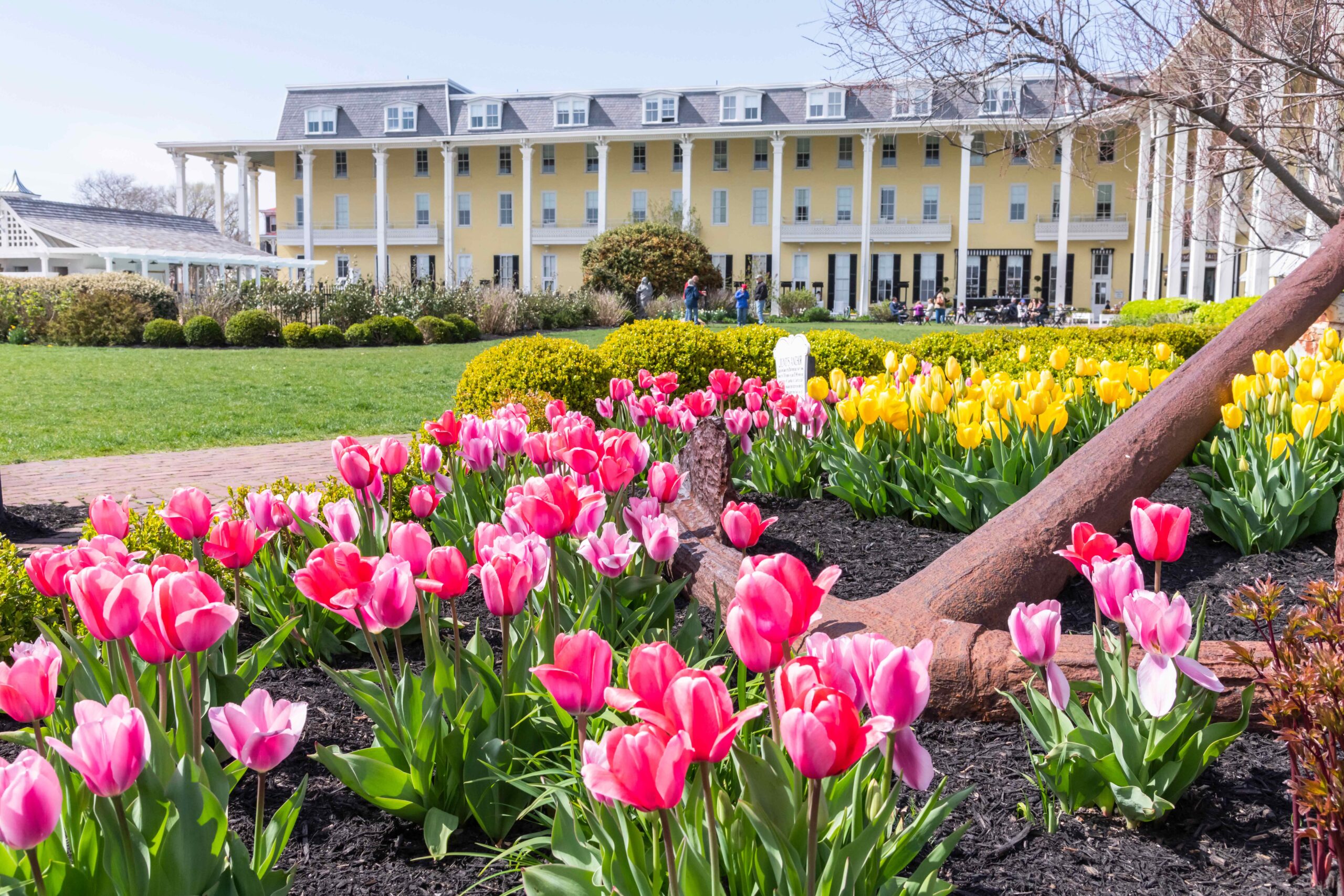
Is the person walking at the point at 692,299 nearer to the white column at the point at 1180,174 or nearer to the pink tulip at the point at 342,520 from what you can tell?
the white column at the point at 1180,174

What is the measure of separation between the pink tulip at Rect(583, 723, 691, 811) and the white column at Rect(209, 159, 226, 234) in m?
51.4

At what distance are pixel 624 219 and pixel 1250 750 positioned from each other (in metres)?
47.0

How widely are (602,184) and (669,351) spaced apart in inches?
1468

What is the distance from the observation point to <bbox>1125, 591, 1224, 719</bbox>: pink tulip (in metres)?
1.80

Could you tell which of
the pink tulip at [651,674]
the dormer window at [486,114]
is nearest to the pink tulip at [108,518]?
the pink tulip at [651,674]

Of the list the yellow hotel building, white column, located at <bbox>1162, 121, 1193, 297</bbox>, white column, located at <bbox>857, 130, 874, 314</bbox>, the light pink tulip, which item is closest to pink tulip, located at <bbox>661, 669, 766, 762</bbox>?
the light pink tulip

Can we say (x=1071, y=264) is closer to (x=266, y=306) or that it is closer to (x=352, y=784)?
(x=266, y=306)

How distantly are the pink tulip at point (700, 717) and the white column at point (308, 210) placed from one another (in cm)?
5026

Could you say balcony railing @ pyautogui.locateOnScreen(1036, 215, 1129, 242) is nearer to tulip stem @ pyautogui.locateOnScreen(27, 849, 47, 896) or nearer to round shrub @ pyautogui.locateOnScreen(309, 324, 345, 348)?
round shrub @ pyautogui.locateOnScreen(309, 324, 345, 348)

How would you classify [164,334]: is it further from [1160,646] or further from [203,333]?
[1160,646]

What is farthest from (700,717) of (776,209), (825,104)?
(825,104)

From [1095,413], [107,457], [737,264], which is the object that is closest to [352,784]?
[1095,413]

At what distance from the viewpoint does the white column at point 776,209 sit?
45094 millimetres

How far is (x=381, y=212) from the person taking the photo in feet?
158
